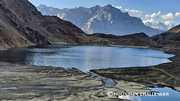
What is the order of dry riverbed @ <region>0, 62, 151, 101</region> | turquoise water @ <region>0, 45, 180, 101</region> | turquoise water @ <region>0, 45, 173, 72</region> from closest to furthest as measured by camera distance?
dry riverbed @ <region>0, 62, 151, 101</region> → turquoise water @ <region>0, 45, 180, 101</region> → turquoise water @ <region>0, 45, 173, 72</region>

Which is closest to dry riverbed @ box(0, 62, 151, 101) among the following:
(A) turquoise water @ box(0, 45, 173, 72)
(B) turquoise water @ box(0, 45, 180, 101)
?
(B) turquoise water @ box(0, 45, 180, 101)

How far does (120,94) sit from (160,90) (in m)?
8.74

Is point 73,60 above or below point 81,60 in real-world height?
above

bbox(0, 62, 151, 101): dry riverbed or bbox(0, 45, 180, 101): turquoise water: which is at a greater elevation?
bbox(0, 62, 151, 101): dry riverbed

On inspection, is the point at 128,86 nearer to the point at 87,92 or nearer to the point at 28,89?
the point at 87,92

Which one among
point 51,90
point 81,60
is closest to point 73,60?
point 81,60

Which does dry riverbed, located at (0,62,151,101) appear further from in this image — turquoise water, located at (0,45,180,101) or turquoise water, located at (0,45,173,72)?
turquoise water, located at (0,45,173,72)

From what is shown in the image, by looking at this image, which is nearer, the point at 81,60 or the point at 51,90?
the point at 51,90

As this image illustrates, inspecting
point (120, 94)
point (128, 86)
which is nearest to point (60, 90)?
point (120, 94)

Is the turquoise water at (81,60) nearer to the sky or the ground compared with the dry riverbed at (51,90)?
nearer to the ground

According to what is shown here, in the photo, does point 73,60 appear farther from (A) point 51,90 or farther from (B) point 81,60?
(A) point 51,90

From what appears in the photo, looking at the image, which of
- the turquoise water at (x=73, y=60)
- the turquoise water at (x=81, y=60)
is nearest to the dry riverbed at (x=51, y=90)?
the turquoise water at (x=81, y=60)

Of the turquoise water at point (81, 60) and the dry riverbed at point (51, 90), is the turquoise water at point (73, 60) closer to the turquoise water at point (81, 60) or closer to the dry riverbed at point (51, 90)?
the turquoise water at point (81, 60)

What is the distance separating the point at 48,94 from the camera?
94.2ft
